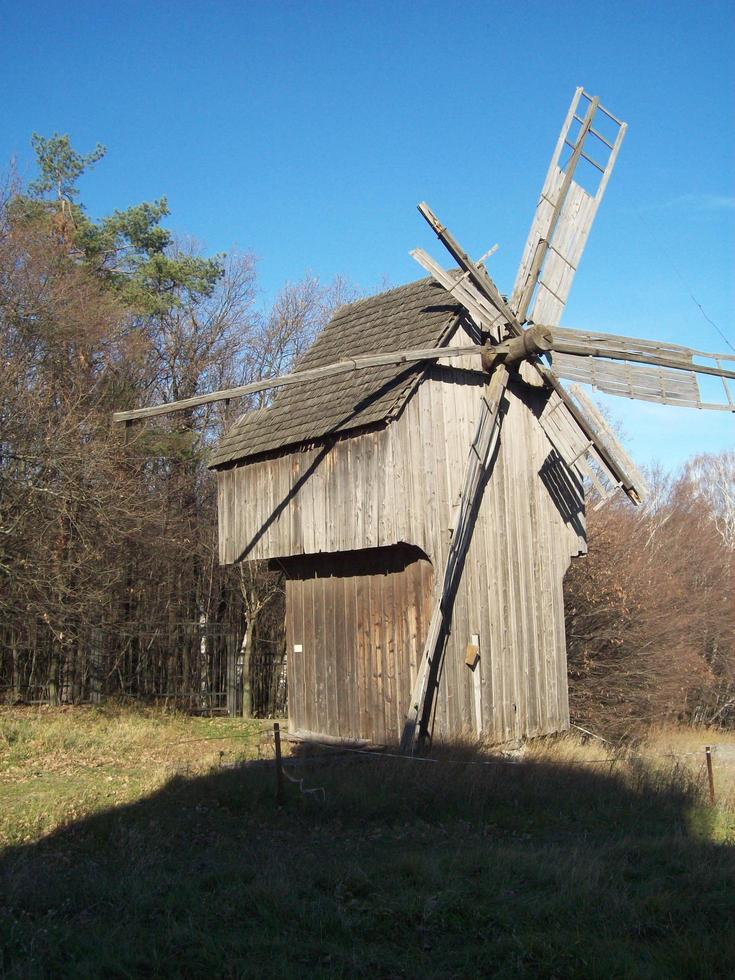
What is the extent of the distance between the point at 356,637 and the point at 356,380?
3944 millimetres

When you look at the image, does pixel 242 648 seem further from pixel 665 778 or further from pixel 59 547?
pixel 665 778

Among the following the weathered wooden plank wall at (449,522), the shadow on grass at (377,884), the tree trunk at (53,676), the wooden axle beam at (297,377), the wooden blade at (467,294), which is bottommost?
the shadow on grass at (377,884)

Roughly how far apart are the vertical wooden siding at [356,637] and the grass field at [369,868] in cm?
164

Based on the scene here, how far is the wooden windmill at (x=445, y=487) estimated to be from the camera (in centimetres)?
1302

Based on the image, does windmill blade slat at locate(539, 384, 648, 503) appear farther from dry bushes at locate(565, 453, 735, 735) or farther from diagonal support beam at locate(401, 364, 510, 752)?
dry bushes at locate(565, 453, 735, 735)

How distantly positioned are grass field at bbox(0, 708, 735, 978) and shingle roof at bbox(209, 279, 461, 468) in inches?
191

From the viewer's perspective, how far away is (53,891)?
6.73 metres

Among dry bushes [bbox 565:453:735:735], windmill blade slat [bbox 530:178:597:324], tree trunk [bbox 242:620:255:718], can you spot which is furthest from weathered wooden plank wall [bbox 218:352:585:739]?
tree trunk [bbox 242:620:255:718]

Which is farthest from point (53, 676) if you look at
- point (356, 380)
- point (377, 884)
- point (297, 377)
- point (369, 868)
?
point (377, 884)

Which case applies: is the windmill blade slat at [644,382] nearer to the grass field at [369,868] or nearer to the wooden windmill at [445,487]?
the wooden windmill at [445,487]

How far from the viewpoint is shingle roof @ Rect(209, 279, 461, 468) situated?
43.7 feet

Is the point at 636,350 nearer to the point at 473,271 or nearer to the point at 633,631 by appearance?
the point at 473,271

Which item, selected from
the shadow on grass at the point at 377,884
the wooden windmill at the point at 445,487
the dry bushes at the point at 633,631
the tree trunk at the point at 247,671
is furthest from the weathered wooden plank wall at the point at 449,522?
the tree trunk at the point at 247,671

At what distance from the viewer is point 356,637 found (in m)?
13.9
